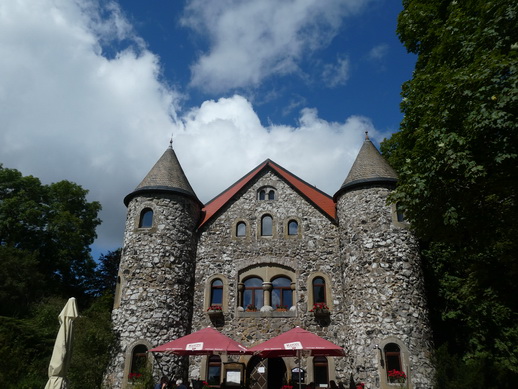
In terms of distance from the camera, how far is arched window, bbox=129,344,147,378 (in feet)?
51.0

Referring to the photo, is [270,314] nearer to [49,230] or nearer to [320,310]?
[320,310]

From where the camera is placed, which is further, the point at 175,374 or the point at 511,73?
the point at 175,374

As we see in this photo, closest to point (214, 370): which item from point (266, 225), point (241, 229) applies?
→ point (241, 229)

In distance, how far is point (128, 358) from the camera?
15.6m

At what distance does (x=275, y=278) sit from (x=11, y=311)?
51.9ft

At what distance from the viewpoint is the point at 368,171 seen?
17750 mm

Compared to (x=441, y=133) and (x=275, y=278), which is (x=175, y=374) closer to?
(x=275, y=278)

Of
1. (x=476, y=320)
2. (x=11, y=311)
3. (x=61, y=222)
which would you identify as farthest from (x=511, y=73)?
(x=61, y=222)

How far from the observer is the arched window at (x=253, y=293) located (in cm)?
1752

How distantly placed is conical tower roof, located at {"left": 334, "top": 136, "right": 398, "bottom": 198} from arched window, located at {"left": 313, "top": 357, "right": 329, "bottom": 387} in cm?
700

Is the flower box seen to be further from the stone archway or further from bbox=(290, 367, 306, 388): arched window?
the stone archway

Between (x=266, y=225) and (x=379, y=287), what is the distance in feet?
18.9

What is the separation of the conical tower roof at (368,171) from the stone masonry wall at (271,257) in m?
2.08

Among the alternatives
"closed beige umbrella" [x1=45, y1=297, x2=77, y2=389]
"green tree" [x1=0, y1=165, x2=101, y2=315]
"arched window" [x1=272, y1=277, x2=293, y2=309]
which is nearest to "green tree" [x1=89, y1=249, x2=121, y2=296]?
"green tree" [x1=0, y1=165, x2=101, y2=315]
